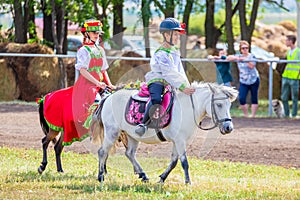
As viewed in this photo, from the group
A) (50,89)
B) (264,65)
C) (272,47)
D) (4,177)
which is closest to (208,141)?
(4,177)

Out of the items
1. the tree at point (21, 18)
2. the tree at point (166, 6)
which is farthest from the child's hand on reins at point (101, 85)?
the tree at point (21, 18)

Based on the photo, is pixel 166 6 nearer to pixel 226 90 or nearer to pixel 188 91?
pixel 188 91

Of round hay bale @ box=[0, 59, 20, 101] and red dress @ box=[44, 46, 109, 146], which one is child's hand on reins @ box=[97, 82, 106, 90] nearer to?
red dress @ box=[44, 46, 109, 146]

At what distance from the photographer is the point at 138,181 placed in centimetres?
1023

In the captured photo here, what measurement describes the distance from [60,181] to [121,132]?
0.96 meters

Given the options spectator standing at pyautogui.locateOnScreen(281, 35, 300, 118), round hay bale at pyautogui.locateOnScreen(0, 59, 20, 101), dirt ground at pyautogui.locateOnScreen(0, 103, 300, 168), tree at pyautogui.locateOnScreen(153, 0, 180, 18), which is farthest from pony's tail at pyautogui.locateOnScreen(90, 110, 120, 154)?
tree at pyautogui.locateOnScreen(153, 0, 180, 18)

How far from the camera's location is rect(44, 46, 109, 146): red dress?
10.9m

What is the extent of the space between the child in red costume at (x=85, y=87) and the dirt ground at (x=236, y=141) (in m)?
0.63

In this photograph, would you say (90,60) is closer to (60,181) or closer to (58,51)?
(60,181)

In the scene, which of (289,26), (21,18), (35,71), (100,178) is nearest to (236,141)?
(100,178)

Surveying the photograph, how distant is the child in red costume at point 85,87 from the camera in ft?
35.3

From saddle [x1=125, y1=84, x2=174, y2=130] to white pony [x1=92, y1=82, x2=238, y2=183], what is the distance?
0.20ft

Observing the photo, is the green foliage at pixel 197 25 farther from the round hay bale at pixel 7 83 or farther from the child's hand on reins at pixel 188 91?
the child's hand on reins at pixel 188 91

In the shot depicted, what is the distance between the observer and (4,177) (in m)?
10.3
